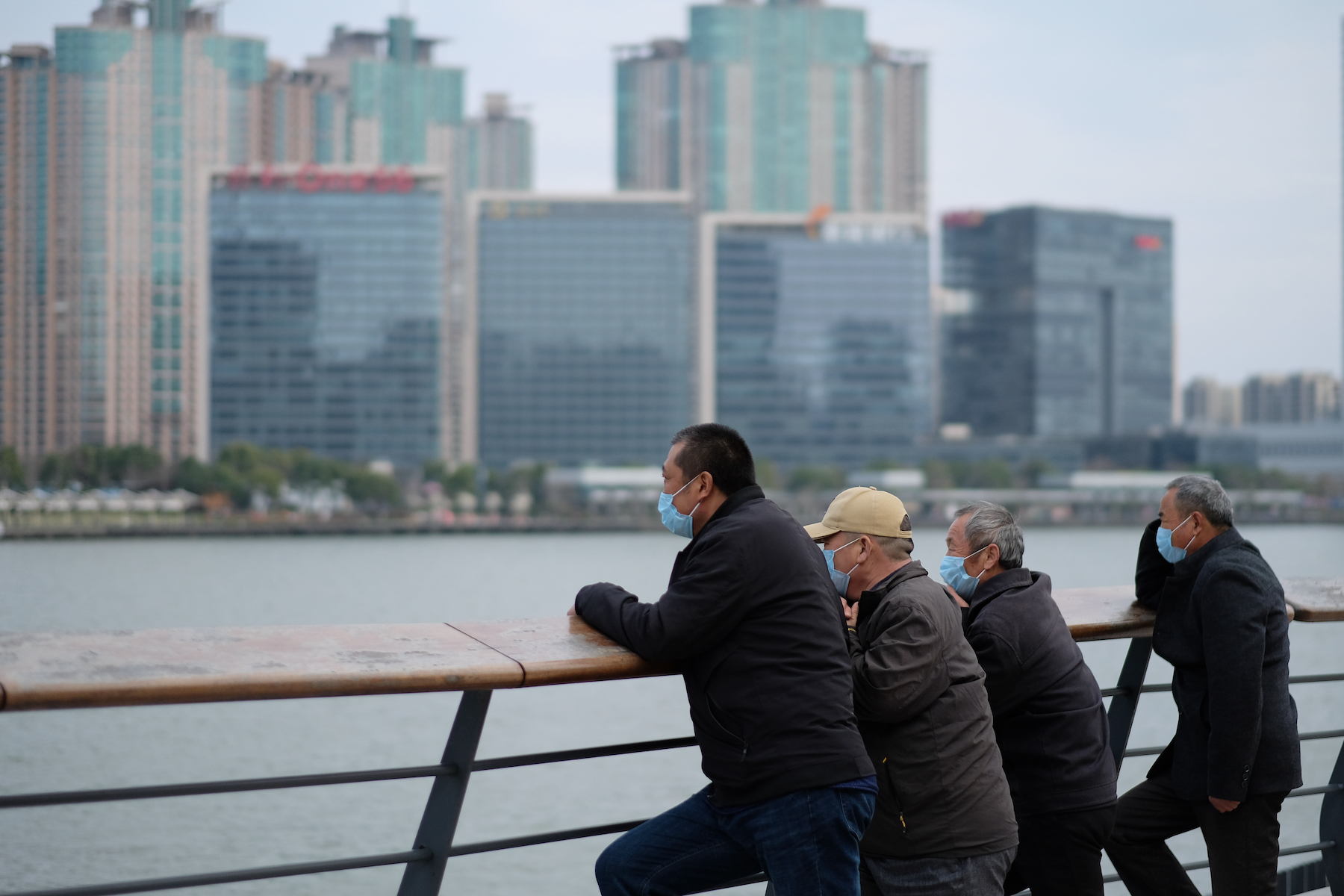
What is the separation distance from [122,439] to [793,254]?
73.8 metres

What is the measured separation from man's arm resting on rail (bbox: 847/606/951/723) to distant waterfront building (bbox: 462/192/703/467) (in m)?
136

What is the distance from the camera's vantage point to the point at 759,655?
2.92 meters

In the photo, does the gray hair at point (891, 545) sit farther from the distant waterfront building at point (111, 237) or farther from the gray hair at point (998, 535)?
the distant waterfront building at point (111, 237)

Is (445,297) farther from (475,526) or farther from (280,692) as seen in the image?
(280,692)

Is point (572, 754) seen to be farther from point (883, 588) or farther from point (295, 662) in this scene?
point (883, 588)

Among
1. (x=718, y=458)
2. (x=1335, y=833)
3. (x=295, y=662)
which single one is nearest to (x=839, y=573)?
(x=718, y=458)

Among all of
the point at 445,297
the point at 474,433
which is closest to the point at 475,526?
the point at 474,433

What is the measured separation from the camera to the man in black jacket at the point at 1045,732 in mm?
3633

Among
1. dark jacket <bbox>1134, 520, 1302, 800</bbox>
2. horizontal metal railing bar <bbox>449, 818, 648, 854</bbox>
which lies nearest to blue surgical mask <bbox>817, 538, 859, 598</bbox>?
horizontal metal railing bar <bbox>449, 818, 648, 854</bbox>

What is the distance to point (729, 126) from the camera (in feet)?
618

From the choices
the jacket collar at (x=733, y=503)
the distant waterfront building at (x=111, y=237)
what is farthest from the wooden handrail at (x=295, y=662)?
the distant waterfront building at (x=111, y=237)

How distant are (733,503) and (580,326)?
137563mm

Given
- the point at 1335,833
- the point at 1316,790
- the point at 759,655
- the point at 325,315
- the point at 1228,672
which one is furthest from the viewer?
the point at 325,315

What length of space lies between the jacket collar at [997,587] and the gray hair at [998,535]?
70 millimetres
